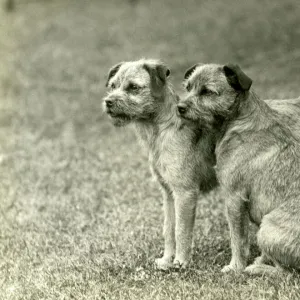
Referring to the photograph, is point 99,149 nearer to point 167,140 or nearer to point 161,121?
point 161,121

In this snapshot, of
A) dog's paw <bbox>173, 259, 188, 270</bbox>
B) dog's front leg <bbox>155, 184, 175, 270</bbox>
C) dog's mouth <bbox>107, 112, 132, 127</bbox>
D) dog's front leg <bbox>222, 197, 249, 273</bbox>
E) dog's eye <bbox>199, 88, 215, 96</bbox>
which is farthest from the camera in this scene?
dog's front leg <bbox>155, 184, 175, 270</bbox>

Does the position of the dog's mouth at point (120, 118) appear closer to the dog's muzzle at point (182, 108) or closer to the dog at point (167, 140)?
the dog at point (167, 140)

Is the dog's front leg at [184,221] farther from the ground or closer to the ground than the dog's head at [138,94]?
closer to the ground

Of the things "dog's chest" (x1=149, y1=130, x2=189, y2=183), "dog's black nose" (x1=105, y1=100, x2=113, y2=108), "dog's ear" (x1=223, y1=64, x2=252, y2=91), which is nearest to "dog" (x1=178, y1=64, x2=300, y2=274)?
"dog's ear" (x1=223, y1=64, x2=252, y2=91)

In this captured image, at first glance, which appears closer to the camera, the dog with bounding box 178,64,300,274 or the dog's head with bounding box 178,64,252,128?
the dog with bounding box 178,64,300,274

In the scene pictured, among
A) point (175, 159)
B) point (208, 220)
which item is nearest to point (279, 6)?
point (208, 220)

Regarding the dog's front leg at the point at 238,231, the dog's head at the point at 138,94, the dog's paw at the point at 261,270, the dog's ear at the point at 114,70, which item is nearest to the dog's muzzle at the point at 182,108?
the dog's head at the point at 138,94

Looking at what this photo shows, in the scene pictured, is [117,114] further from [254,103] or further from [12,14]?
[12,14]

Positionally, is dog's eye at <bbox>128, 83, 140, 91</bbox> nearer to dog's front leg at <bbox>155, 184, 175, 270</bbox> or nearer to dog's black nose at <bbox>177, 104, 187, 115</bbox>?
dog's black nose at <bbox>177, 104, 187, 115</bbox>
